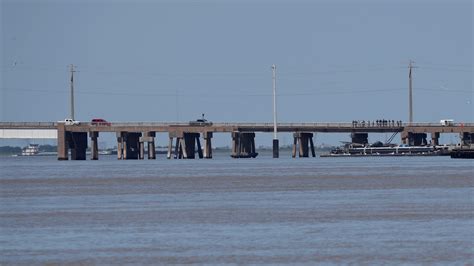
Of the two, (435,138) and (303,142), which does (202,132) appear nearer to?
(303,142)

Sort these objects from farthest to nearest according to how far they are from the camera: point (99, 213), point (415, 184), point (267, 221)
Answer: point (415, 184) < point (99, 213) < point (267, 221)

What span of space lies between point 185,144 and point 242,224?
5190 inches

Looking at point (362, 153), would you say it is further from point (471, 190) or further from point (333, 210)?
point (333, 210)

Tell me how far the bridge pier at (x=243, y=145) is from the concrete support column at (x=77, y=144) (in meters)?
20.4

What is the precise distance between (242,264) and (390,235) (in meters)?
8.56

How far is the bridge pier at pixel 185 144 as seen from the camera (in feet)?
586

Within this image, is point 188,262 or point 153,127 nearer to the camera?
point 188,262

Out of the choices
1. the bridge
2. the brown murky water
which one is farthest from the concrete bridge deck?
the brown murky water

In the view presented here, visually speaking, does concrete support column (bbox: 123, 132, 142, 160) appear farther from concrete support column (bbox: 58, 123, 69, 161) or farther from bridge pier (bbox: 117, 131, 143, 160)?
concrete support column (bbox: 58, 123, 69, 161)

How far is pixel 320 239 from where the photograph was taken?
44.6 meters

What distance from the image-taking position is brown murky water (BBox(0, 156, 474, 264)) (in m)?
40.7

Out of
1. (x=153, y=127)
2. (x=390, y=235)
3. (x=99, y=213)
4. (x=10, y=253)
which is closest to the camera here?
(x=10, y=253)

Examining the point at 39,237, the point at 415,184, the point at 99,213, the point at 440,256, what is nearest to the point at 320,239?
the point at 440,256

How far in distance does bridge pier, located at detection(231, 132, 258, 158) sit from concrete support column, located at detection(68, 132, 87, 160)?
20.4m
